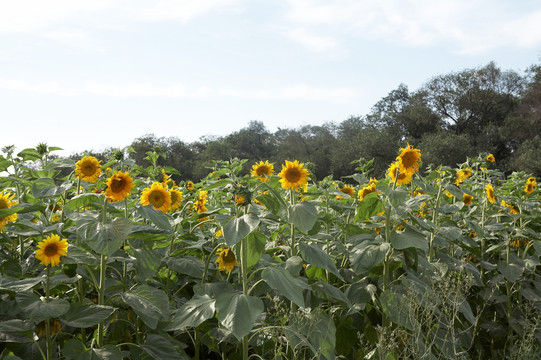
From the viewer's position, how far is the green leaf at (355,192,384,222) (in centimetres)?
283

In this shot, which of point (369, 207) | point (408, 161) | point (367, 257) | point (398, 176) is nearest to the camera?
point (367, 257)

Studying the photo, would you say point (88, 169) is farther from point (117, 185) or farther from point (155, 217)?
point (155, 217)

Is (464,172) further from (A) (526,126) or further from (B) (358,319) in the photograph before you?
(A) (526,126)

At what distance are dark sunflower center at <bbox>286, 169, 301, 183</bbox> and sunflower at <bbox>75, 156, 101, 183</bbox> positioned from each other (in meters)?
1.01

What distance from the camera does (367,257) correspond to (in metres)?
2.63

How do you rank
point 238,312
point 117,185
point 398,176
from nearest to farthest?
1. point 238,312
2. point 117,185
3. point 398,176

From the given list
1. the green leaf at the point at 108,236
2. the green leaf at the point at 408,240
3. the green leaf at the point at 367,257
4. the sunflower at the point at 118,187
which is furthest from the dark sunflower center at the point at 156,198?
the green leaf at the point at 408,240

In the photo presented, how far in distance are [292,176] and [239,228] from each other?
2.72 feet

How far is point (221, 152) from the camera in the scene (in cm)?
4259

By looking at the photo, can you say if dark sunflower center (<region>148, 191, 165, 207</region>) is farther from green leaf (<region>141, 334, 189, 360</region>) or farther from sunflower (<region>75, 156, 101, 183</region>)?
green leaf (<region>141, 334, 189, 360</region>)

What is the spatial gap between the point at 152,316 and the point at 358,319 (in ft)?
4.43

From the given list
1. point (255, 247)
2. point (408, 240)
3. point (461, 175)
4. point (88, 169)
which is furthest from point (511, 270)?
point (88, 169)

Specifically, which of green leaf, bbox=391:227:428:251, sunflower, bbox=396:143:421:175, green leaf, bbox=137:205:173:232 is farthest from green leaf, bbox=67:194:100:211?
sunflower, bbox=396:143:421:175

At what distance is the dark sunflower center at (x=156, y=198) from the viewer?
A: 2.74m
